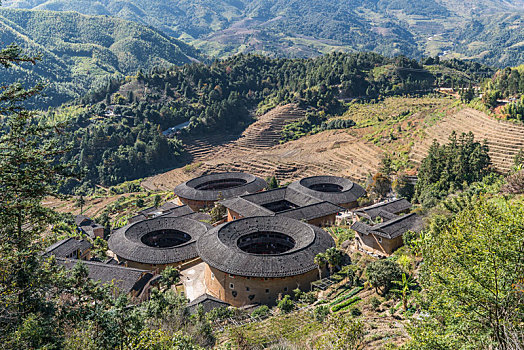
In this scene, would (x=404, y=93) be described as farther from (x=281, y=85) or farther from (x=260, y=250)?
(x=260, y=250)

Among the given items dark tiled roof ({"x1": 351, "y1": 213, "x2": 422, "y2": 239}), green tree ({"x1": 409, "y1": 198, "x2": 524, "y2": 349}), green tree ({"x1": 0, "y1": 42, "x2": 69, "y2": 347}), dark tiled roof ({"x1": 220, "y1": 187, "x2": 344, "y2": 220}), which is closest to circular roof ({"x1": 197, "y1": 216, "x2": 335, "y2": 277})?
dark tiled roof ({"x1": 351, "y1": 213, "x2": 422, "y2": 239})

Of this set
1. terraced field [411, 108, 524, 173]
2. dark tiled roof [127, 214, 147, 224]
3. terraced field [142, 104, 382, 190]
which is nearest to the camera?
terraced field [411, 108, 524, 173]

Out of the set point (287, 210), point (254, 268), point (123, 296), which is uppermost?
point (123, 296)

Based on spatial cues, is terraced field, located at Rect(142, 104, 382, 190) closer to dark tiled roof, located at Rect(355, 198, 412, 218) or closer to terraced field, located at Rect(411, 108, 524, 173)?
terraced field, located at Rect(411, 108, 524, 173)

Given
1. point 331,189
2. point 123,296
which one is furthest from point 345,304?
point 331,189

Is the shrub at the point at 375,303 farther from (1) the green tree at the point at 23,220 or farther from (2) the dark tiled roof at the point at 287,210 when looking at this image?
(2) the dark tiled roof at the point at 287,210

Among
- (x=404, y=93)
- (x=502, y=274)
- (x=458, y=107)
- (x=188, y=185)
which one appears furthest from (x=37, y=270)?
(x=404, y=93)

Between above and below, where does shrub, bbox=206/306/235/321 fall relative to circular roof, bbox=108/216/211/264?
above

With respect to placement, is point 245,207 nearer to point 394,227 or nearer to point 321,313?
point 394,227
